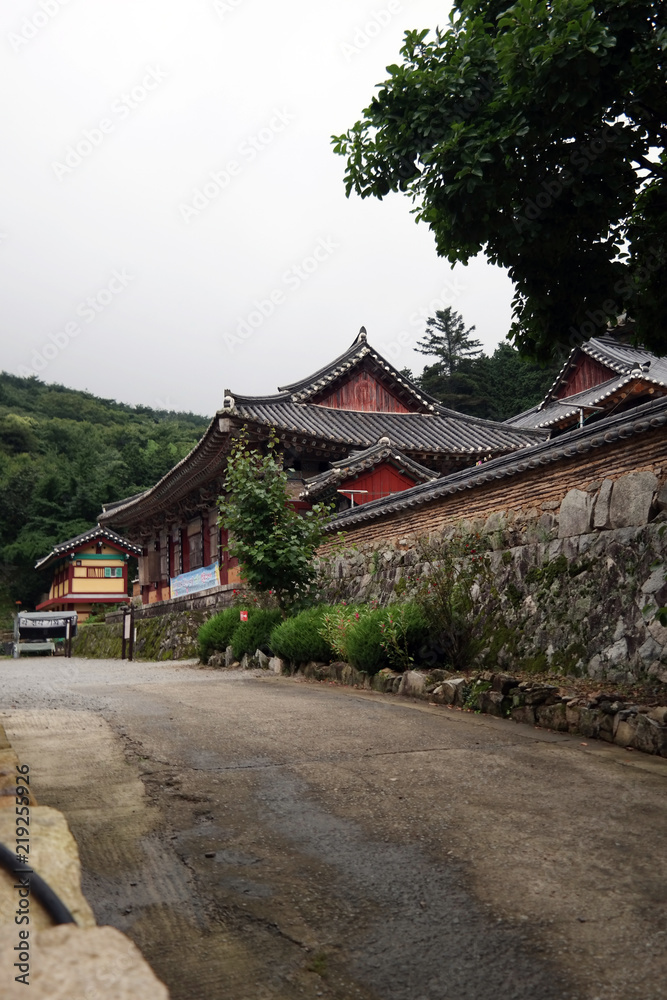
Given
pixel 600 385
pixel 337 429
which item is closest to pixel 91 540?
pixel 337 429

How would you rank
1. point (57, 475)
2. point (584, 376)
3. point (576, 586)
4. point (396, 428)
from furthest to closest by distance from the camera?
point (57, 475) < point (584, 376) < point (396, 428) < point (576, 586)

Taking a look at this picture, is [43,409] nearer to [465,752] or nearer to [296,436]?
[296,436]

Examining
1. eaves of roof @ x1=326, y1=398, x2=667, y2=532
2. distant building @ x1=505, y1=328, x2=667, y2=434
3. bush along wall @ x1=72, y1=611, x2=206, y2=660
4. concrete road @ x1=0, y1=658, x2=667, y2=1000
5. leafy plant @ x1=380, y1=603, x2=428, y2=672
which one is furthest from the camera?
distant building @ x1=505, y1=328, x2=667, y2=434

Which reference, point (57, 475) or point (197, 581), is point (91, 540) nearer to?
point (57, 475)

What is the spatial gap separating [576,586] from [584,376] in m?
22.2

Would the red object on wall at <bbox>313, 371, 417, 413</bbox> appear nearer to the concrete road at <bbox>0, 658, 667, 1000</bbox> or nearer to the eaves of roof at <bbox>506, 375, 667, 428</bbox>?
the eaves of roof at <bbox>506, 375, 667, 428</bbox>

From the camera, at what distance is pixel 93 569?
48500 millimetres

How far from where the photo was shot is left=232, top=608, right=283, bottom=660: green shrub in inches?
584

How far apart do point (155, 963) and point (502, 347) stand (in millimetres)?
61990

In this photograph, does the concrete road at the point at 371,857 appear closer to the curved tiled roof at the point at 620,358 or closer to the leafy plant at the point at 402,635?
the leafy plant at the point at 402,635

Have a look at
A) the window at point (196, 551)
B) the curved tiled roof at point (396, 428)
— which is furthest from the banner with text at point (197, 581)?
the curved tiled roof at point (396, 428)

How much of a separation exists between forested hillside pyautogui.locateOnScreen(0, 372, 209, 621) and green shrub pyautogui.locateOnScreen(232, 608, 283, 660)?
43573mm

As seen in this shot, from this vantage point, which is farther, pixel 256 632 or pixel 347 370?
pixel 347 370

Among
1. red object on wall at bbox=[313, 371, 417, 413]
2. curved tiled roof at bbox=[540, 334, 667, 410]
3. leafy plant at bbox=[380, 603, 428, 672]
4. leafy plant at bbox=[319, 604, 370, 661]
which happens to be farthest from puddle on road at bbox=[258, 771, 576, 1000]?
red object on wall at bbox=[313, 371, 417, 413]
